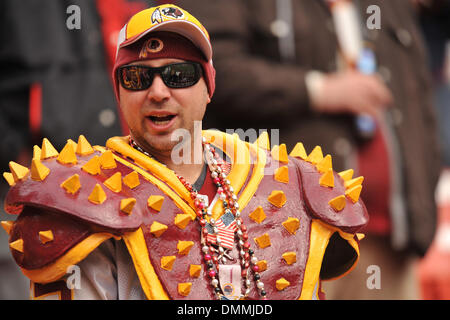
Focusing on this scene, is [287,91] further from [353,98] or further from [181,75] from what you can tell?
[181,75]

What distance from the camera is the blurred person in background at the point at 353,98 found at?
358cm

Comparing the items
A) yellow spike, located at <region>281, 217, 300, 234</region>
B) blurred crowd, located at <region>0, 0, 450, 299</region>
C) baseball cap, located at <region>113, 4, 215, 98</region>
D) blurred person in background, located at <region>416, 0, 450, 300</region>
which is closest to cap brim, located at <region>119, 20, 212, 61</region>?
baseball cap, located at <region>113, 4, 215, 98</region>

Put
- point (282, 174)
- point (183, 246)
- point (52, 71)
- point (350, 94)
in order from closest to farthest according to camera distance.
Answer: point (183, 246) → point (282, 174) → point (52, 71) → point (350, 94)

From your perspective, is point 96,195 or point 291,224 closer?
point 96,195

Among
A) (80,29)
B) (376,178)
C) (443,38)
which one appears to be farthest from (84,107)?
(443,38)

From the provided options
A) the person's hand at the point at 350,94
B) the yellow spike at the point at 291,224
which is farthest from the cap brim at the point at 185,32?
the person's hand at the point at 350,94

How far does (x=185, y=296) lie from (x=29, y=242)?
39cm

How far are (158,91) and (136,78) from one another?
76 millimetres

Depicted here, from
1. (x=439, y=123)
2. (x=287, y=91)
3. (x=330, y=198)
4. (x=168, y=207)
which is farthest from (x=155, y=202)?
(x=439, y=123)

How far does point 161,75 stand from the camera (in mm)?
2127

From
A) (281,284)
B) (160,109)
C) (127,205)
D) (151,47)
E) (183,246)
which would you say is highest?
(151,47)

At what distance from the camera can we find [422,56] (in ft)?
14.1

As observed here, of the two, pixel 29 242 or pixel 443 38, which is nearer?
pixel 29 242
